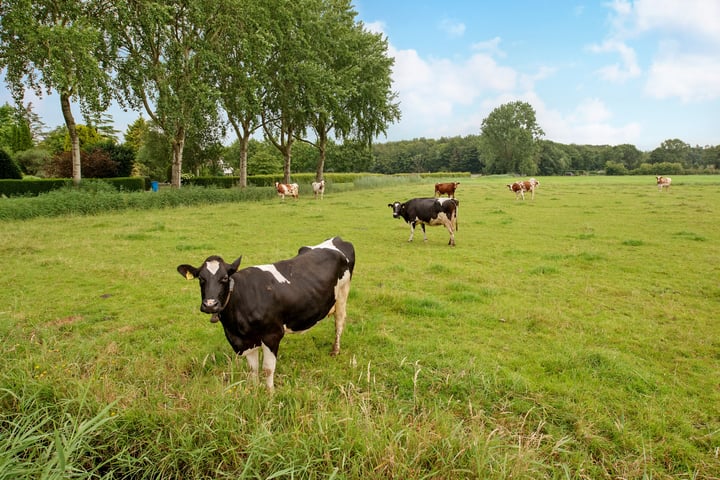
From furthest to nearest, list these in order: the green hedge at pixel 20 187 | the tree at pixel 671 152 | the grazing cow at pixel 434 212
Result: 1. the tree at pixel 671 152
2. the green hedge at pixel 20 187
3. the grazing cow at pixel 434 212

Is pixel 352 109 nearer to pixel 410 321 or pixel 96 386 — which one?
pixel 410 321

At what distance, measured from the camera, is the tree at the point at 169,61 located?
21938mm

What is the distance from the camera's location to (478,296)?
728 centimetres

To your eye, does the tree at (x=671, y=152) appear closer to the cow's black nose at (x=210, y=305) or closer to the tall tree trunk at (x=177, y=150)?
the tall tree trunk at (x=177, y=150)

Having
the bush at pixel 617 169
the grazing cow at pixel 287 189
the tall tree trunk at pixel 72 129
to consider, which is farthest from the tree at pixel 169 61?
the bush at pixel 617 169

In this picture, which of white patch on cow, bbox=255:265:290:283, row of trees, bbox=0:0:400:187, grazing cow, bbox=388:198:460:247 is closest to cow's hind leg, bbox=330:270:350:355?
white patch on cow, bbox=255:265:290:283

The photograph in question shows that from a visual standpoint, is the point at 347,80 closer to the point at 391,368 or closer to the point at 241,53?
the point at 241,53

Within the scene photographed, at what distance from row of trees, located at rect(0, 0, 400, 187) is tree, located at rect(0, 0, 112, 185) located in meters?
0.05

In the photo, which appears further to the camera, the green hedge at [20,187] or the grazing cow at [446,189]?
the grazing cow at [446,189]

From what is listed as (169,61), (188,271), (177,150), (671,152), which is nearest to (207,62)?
(169,61)

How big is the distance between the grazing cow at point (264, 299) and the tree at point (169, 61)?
72.9 feet

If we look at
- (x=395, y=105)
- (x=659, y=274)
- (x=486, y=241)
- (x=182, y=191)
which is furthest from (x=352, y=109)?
(x=659, y=274)

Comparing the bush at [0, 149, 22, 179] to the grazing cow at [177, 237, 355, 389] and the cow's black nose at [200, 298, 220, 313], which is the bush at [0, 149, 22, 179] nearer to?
the grazing cow at [177, 237, 355, 389]

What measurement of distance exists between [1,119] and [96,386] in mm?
73639
